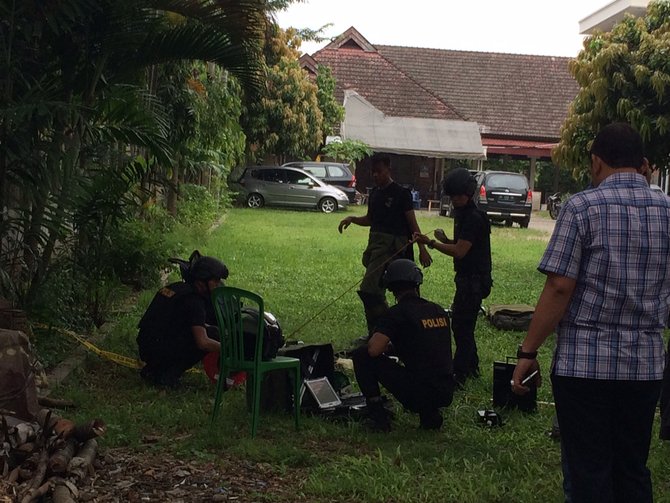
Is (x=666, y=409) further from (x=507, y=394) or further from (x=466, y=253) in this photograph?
(x=466, y=253)

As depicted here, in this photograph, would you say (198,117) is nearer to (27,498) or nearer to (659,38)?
(659,38)

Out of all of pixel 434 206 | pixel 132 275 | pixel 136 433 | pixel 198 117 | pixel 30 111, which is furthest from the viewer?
pixel 434 206

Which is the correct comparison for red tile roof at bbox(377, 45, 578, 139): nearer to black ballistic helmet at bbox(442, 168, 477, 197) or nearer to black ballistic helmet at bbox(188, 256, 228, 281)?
black ballistic helmet at bbox(442, 168, 477, 197)

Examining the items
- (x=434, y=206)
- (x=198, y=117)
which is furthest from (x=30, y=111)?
(x=434, y=206)

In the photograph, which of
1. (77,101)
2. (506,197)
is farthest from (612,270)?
(506,197)

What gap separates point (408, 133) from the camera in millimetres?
37438

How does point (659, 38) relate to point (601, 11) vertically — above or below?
below

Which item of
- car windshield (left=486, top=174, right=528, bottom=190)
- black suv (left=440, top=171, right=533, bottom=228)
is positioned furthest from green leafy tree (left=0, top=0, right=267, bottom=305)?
car windshield (left=486, top=174, right=528, bottom=190)

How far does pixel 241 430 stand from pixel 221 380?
1.13ft

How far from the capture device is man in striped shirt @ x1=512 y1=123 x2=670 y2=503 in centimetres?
370

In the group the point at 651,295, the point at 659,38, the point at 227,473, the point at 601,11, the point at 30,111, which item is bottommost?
the point at 227,473

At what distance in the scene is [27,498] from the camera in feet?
14.4

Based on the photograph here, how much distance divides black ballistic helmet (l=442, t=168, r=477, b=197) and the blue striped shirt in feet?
11.3

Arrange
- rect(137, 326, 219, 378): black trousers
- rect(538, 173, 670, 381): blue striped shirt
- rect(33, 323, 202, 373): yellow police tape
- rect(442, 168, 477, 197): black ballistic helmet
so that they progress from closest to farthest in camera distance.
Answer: rect(538, 173, 670, 381): blue striped shirt
rect(137, 326, 219, 378): black trousers
rect(442, 168, 477, 197): black ballistic helmet
rect(33, 323, 202, 373): yellow police tape
